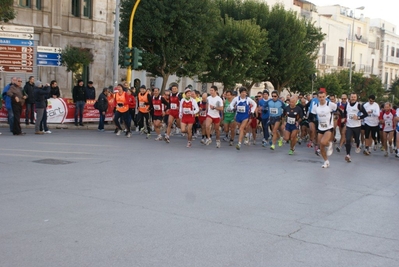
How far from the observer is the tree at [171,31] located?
28.0 m

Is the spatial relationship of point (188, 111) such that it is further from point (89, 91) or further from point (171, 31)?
point (171, 31)

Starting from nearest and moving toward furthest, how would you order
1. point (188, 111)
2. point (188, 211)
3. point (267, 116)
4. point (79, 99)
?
point (188, 211)
point (188, 111)
point (267, 116)
point (79, 99)

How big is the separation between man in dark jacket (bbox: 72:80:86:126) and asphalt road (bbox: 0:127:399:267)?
328 inches

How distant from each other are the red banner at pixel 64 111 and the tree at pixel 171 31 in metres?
5.34

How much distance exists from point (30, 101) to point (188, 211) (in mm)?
14226

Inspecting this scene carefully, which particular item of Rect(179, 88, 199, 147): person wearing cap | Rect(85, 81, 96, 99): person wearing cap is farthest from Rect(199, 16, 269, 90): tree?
Rect(179, 88, 199, 147): person wearing cap

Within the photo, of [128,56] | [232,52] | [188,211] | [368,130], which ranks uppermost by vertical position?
[232,52]

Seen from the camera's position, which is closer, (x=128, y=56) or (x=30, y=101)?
(x=30, y=101)

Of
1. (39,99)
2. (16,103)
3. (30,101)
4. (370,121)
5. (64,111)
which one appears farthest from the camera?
(64,111)

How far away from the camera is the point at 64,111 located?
22.8 meters

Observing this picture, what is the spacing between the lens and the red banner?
22.2 meters

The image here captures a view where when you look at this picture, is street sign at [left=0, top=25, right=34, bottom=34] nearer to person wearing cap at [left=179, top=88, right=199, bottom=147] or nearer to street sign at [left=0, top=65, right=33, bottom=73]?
street sign at [left=0, top=65, right=33, bottom=73]

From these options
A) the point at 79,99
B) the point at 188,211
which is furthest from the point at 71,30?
the point at 188,211

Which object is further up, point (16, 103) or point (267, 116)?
point (16, 103)
